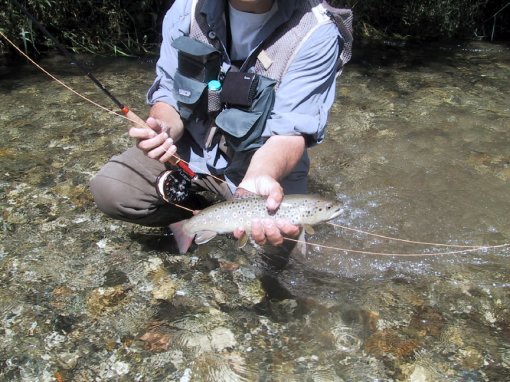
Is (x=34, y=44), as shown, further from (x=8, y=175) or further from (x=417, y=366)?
(x=417, y=366)

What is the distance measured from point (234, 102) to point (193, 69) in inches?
14.5

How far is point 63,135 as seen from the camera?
5.63 meters

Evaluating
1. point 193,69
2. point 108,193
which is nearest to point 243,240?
point 108,193

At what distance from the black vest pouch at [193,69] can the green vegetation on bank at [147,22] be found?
5.36 metres

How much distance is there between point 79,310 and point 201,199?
1239 mm

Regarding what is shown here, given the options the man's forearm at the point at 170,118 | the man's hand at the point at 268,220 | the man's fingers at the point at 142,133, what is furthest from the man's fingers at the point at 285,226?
the man's forearm at the point at 170,118

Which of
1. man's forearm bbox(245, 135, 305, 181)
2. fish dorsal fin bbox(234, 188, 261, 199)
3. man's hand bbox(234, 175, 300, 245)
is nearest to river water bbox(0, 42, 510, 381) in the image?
man's hand bbox(234, 175, 300, 245)

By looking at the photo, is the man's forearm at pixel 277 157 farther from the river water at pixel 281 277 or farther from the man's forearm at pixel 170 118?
the river water at pixel 281 277

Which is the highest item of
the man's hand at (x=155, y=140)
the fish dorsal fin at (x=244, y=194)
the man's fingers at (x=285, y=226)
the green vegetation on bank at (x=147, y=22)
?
the man's hand at (x=155, y=140)

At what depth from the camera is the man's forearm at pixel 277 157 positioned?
9.82ft

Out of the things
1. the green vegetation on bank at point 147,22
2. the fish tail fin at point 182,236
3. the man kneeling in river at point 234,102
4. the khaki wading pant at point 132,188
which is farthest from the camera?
the green vegetation on bank at point 147,22

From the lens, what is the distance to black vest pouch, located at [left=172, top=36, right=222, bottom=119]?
10.8 ft

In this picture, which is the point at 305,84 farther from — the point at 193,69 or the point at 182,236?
the point at 182,236

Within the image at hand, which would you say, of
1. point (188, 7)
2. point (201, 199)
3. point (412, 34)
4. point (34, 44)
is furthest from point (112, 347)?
point (412, 34)
